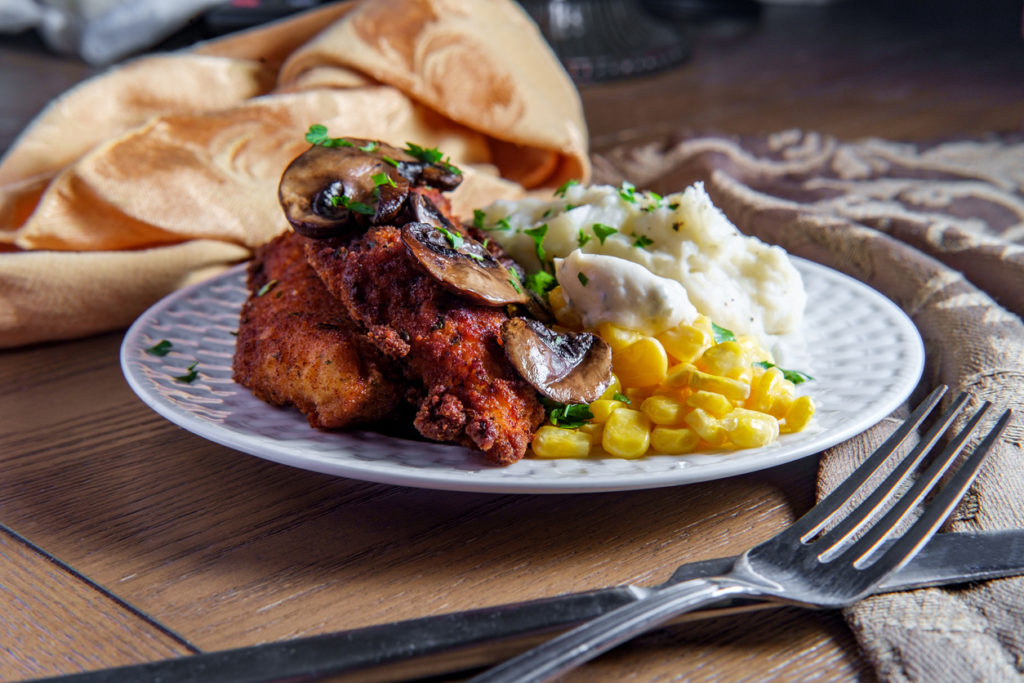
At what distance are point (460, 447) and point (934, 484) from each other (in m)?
0.91

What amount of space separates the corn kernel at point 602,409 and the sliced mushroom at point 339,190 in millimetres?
612

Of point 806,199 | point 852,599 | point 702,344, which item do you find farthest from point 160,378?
point 806,199

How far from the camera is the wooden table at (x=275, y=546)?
4.89 ft

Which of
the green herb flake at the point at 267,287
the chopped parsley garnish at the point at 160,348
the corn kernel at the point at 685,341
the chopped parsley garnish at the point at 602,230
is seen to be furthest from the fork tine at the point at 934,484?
the chopped parsley garnish at the point at 160,348

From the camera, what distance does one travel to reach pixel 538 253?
239 cm

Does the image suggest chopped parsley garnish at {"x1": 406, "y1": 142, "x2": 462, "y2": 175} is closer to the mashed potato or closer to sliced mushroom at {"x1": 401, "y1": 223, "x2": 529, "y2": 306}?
the mashed potato

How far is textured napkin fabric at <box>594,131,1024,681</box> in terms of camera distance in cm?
147

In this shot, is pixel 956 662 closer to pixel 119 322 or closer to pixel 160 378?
pixel 160 378

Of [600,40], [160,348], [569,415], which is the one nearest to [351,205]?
[160,348]

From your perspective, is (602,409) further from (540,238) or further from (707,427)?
(540,238)

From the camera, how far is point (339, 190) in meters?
2.15

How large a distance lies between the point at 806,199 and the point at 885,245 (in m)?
0.75

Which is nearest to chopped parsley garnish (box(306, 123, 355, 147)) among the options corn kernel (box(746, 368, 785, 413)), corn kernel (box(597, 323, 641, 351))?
corn kernel (box(597, 323, 641, 351))

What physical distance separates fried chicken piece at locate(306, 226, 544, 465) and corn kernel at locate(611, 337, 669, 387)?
9.1 inches
